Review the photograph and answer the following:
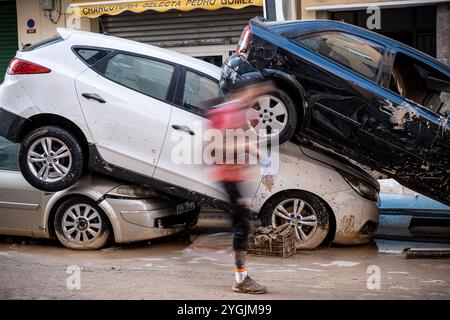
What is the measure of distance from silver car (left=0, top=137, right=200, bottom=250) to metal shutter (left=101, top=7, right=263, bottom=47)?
275 inches

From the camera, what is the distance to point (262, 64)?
8047 mm

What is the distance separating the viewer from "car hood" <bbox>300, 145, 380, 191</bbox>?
8.36m

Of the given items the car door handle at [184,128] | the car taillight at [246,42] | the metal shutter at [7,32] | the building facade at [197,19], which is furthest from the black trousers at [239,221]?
the metal shutter at [7,32]

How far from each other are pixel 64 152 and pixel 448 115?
4092mm

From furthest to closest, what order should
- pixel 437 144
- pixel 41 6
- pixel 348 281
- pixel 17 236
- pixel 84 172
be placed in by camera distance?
pixel 41 6
pixel 17 236
pixel 84 172
pixel 437 144
pixel 348 281

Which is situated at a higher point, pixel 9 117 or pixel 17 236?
pixel 9 117

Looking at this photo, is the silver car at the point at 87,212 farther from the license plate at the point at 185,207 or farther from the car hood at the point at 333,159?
the car hood at the point at 333,159

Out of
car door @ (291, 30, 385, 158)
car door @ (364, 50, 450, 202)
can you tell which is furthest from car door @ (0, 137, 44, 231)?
car door @ (364, 50, 450, 202)

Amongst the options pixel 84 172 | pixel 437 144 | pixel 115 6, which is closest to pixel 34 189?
pixel 84 172

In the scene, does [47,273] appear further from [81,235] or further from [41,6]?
[41,6]

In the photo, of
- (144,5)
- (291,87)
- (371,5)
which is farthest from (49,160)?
(371,5)

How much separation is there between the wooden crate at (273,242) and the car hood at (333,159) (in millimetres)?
855

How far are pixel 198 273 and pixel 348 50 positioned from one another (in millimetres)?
2947

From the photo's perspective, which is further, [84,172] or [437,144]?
[84,172]
